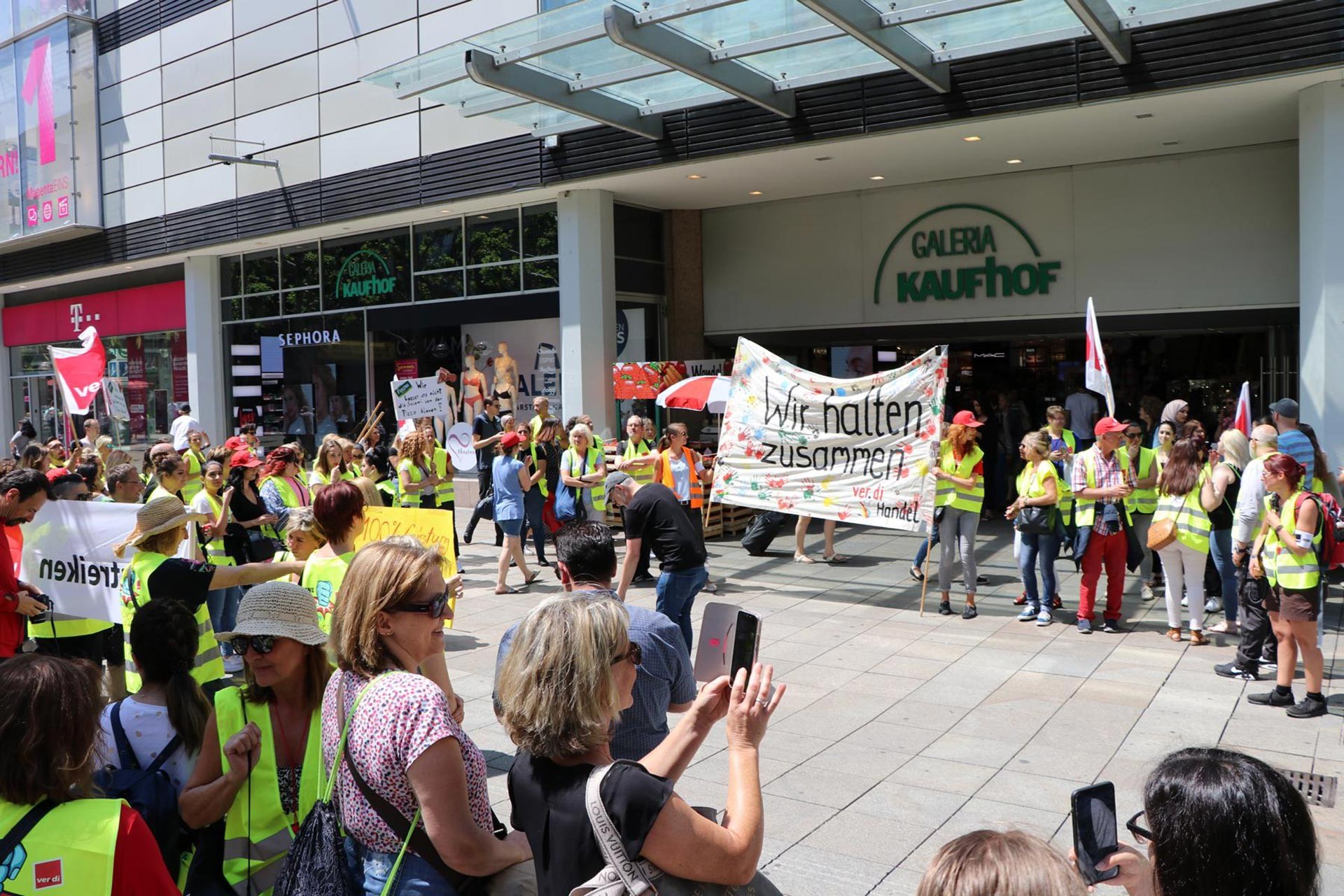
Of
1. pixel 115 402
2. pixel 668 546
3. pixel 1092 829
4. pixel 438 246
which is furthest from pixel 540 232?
pixel 1092 829

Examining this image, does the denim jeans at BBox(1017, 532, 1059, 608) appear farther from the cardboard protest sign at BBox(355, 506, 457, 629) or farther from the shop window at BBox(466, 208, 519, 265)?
the shop window at BBox(466, 208, 519, 265)

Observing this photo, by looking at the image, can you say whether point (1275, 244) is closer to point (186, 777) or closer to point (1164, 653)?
point (1164, 653)

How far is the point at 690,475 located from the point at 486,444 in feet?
16.2

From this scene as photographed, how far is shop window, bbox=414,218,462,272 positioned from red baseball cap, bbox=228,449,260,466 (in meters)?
9.68

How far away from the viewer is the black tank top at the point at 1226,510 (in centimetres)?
884

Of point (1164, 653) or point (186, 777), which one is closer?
point (186, 777)

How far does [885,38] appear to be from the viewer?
11.0 meters

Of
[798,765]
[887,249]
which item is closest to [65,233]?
[887,249]

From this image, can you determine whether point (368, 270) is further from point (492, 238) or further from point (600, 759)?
point (600, 759)

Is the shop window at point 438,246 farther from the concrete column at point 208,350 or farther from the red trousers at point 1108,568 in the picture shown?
the red trousers at point 1108,568

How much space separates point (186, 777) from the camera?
3.26 meters

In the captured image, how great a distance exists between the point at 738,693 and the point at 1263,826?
3.78 feet

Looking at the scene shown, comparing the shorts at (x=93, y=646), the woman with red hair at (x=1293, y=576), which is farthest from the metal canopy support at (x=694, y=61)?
the shorts at (x=93, y=646)

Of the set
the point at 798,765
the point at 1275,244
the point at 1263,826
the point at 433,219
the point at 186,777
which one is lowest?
the point at 798,765
